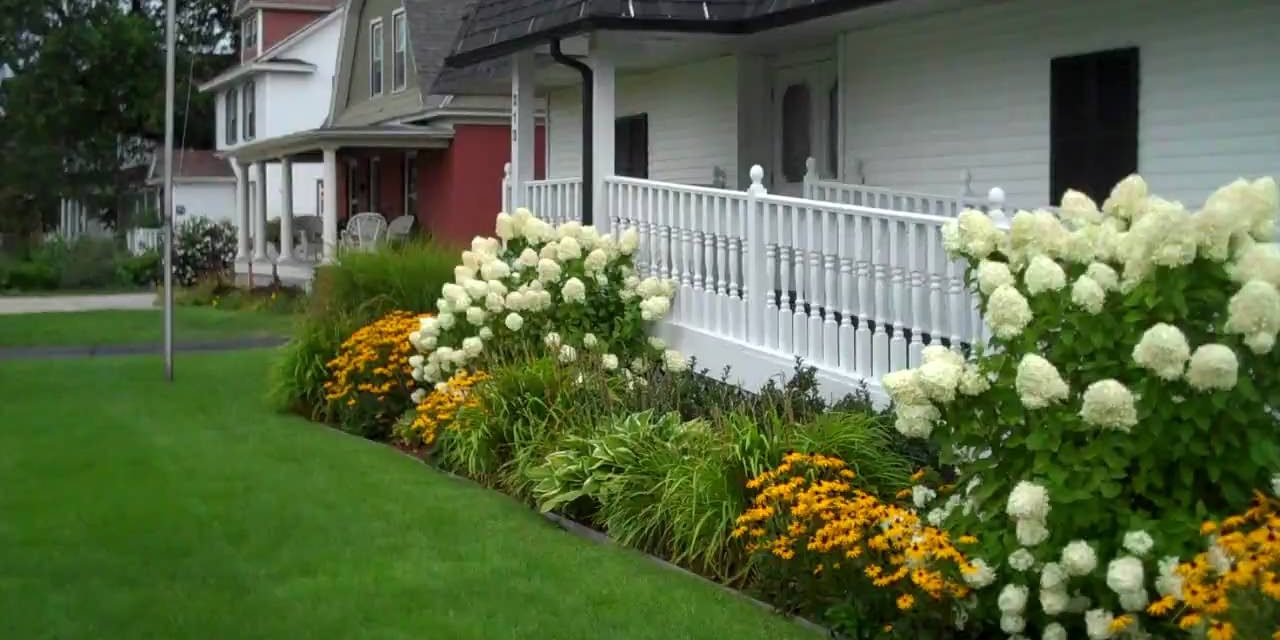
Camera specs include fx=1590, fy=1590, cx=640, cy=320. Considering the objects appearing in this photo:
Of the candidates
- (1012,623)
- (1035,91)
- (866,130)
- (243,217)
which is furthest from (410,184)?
(1012,623)

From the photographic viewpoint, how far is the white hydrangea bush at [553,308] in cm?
1147

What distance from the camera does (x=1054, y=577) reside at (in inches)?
224

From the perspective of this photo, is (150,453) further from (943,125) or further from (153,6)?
(153,6)

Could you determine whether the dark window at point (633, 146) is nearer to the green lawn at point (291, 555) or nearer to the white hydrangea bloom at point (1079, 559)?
the green lawn at point (291, 555)

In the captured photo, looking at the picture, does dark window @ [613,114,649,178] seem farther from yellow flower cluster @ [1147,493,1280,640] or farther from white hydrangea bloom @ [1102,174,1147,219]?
yellow flower cluster @ [1147,493,1280,640]

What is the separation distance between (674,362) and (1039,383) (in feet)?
18.0

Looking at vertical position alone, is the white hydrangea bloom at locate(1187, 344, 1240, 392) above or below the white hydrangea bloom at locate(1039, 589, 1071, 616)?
above

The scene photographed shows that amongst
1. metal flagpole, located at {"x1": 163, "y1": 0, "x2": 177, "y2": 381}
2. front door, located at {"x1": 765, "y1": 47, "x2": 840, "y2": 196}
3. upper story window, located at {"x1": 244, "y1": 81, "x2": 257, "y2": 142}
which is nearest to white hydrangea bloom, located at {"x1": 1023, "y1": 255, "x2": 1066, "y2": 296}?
front door, located at {"x1": 765, "y1": 47, "x2": 840, "y2": 196}

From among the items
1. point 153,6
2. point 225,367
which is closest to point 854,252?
point 225,367

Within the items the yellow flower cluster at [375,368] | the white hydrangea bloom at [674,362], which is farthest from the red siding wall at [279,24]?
the white hydrangea bloom at [674,362]

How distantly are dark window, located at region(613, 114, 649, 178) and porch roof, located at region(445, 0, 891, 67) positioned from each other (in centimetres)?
363

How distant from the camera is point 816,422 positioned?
8281 millimetres

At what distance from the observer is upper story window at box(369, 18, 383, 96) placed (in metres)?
33.6

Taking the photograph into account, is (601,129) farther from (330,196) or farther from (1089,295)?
(330,196)
